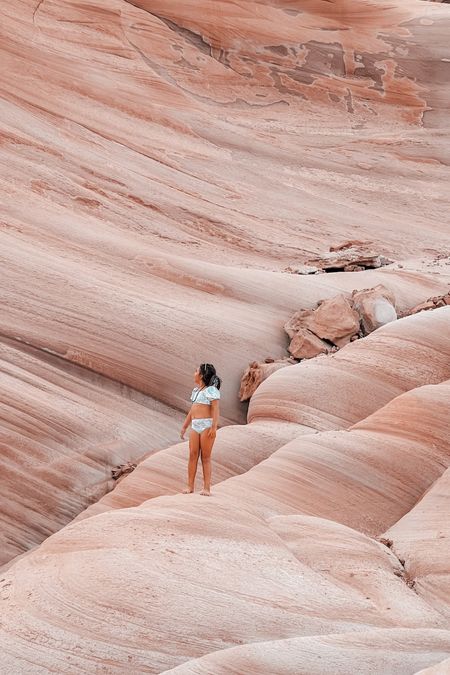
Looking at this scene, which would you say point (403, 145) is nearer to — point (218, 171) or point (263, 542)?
point (218, 171)

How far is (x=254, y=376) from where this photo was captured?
11570mm

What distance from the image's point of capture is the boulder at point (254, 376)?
11.5 metres

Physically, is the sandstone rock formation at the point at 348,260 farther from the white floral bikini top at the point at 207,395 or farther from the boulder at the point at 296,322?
the white floral bikini top at the point at 207,395

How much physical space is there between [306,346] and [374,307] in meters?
1.11

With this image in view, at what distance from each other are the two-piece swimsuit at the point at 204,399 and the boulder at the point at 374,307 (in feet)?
17.3

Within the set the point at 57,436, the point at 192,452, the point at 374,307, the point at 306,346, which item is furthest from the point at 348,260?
the point at 192,452

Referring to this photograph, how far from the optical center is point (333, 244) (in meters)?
15.9

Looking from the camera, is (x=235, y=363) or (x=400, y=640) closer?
(x=400, y=640)

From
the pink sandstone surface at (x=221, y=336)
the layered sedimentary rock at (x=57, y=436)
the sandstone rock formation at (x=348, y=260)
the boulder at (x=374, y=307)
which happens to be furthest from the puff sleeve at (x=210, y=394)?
the sandstone rock formation at (x=348, y=260)

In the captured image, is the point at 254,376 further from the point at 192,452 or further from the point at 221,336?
the point at 192,452

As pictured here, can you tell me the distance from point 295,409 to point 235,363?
151 centimetres

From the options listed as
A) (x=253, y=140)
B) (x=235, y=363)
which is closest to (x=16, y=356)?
(x=235, y=363)

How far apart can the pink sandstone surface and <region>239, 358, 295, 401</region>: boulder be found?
0.36 feet

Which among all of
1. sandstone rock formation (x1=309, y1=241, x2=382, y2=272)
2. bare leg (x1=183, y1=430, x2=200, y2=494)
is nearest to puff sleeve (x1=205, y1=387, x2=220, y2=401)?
bare leg (x1=183, y1=430, x2=200, y2=494)
